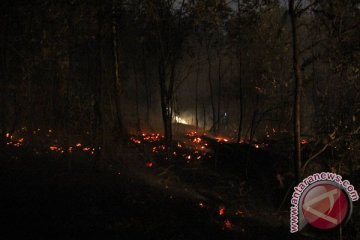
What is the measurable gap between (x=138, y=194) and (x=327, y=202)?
6.07 meters

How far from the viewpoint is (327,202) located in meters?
11.1

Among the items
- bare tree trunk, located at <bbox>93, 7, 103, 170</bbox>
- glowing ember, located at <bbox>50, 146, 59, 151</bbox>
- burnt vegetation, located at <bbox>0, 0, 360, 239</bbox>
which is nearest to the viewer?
burnt vegetation, located at <bbox>0, 0, 360, 239</bbox>

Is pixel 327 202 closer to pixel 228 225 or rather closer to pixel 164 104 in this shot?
pixel 228 225

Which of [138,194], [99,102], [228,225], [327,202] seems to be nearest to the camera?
[327,202]

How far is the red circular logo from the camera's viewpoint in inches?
440

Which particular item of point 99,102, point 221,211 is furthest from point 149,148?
point 221,211

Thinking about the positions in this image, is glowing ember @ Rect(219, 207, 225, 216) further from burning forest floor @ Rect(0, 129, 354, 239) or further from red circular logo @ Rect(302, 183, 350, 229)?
red circular logo @ Rect(302, 183, 350, 229)

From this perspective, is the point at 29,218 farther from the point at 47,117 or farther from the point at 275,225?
the point at 47,117

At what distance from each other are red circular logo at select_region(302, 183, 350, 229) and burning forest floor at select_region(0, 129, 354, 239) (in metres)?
1.96

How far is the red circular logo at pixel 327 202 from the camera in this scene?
1116 cm

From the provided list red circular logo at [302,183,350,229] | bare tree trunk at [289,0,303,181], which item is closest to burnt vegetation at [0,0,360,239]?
bare tree trunk at [289,0,303,181]

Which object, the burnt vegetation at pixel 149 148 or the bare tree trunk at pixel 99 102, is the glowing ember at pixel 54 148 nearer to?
the burnt vegetation at pixel 149 148

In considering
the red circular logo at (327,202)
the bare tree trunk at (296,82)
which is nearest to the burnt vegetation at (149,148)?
the bare tree trunk at (296,82)

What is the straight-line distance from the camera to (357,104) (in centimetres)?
1355
